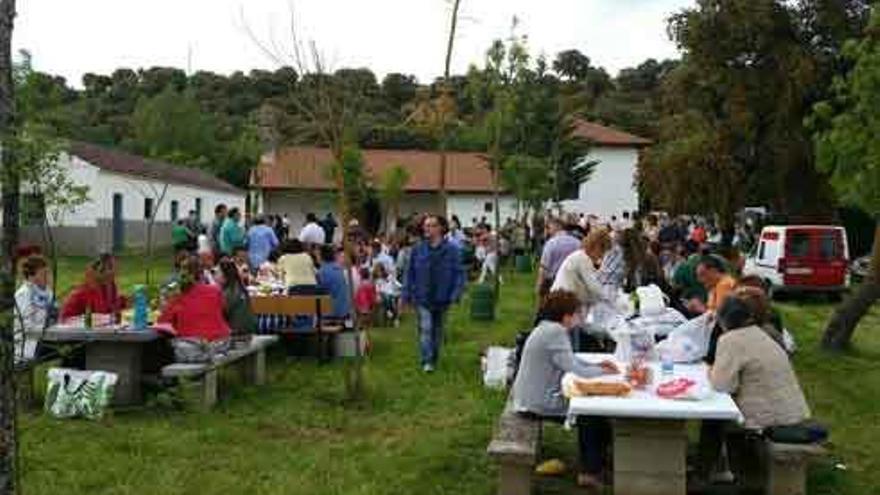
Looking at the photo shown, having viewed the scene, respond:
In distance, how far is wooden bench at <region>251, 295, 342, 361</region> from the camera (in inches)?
526

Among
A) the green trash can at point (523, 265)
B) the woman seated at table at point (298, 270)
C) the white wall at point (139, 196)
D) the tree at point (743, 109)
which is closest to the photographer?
the woman seated at table at point (298, 270)

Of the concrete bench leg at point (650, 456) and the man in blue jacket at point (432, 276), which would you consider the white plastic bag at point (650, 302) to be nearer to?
the man in blue jacket at point (432, 276)

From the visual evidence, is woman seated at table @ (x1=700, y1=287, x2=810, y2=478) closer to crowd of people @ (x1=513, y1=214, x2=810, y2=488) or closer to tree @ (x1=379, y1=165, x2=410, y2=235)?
crowd of people @ (x1=513, y1=214, x2=810, y2=488)

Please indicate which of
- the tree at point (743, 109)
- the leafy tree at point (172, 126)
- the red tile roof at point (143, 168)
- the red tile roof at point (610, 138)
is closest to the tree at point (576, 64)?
the red tile roof at point (610, 138)

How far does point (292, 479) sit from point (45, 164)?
12.3 ft

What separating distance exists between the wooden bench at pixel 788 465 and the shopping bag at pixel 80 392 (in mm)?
5310

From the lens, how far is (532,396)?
8.00 m

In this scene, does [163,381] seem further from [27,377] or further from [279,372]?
[279,372]

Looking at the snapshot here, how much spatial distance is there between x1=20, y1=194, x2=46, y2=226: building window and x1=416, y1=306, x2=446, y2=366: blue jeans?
7.81m

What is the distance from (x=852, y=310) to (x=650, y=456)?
9255mm

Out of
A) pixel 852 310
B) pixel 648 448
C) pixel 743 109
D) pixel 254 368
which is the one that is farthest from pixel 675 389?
pixel 743 109

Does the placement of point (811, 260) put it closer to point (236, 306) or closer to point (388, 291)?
point (388, 291)

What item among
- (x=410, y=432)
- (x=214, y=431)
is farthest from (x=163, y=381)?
(x=410, y=432)

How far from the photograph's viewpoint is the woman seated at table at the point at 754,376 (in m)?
7.28
